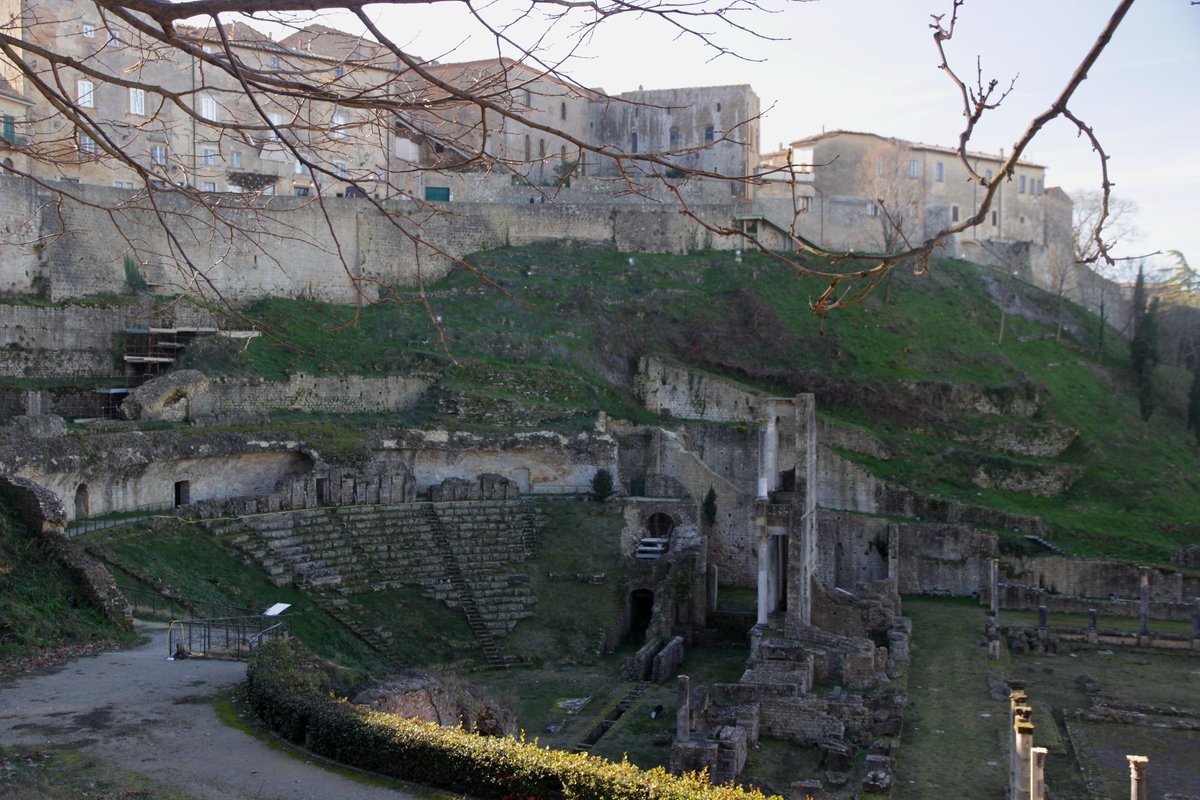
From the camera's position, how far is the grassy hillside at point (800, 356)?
118 ft

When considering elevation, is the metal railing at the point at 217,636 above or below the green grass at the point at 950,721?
above

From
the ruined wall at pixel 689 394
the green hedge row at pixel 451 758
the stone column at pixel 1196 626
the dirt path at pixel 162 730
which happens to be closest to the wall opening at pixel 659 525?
the ruined wall at pixel 689 394

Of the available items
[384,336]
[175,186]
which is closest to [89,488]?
[384,336]

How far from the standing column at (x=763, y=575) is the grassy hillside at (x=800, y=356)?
34.5 feet

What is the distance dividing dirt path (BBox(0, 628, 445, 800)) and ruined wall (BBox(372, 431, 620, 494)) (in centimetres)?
1652

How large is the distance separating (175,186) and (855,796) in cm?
1264

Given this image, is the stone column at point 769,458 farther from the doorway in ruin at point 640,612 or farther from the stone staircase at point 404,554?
the stone staircase at point 404,554

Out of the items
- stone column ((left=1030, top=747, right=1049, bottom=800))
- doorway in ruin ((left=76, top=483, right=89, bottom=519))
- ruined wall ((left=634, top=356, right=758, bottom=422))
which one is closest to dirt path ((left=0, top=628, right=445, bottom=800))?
stone column ((left=1030, top=747, right=1049, bottom=800))

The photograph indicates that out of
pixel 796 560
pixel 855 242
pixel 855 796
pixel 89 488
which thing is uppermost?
pixel 855 242

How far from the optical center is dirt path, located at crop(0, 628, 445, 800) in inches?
420

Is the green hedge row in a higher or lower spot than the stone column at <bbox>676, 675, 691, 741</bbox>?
higher

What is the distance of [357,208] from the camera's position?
43.4 metres

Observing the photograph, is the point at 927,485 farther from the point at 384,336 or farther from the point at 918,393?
the point at 384,336

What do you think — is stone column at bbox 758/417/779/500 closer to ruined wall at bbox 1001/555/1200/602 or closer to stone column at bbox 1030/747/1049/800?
ruined wall at bbox 1001/555/1200/602
